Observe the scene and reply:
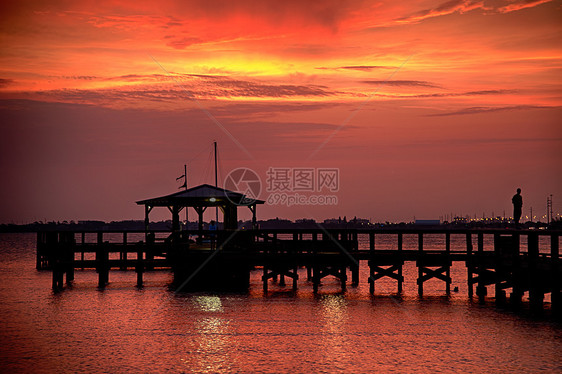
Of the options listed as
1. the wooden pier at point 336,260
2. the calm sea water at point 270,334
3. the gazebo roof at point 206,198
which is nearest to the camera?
the calm sea water at point 270,334

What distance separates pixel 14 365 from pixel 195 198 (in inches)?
816

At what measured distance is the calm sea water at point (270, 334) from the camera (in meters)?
18.1

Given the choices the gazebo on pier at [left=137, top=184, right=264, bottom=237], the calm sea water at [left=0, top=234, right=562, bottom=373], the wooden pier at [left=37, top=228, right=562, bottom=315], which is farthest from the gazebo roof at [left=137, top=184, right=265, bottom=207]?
the calm sea water at [left=0, top=234, right=562, bottom=373]

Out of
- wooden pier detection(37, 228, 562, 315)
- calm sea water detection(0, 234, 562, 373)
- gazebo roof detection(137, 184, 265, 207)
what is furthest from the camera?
gazebo roof detection(137, 184, 265, 207)

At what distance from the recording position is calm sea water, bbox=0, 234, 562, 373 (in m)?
18.1

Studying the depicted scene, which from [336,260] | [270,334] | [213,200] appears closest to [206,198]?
[213,200]

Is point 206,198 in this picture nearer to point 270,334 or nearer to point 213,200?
point 213,200

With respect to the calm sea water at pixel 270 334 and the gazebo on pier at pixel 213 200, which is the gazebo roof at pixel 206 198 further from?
the calm sea water at pixel 270 334

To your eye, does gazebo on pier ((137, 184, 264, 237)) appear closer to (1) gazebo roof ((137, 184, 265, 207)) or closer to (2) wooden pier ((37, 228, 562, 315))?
(1) gazebo roof ((137, 184, 265, 207))

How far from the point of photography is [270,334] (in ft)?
73.5

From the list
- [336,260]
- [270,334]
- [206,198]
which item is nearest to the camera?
[270,334]

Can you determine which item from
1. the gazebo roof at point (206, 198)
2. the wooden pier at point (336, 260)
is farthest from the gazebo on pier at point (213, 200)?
the wooden pier at point (336, 260)

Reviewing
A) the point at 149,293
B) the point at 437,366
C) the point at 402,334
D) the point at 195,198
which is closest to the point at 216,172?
the point at 195,198

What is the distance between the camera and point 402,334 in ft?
73.1
